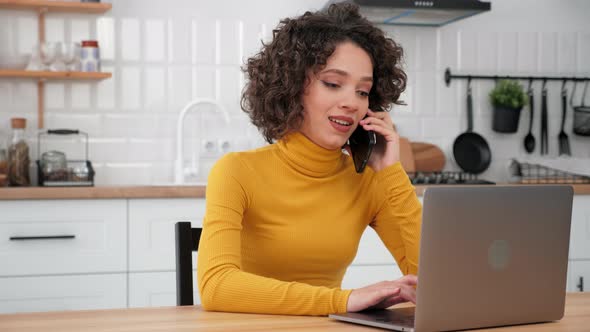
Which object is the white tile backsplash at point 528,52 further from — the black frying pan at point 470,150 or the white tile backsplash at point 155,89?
the white tile backsplash at point 155,89

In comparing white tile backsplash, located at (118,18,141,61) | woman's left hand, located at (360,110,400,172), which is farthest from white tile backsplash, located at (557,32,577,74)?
woman's left hand, located at (360,110,400,172)

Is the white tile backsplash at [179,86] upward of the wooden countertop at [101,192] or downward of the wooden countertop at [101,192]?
upward

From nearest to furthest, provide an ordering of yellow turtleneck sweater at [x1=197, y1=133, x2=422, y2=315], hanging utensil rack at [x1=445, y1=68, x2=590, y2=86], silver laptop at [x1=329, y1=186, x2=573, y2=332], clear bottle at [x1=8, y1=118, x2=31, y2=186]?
1. silver laptop at [x1=329, y1=186, x2=573, y2=332]
2. yellow turtleneck sweater at [x1=197, y1=133, x2=422, y2=315]
3. clear bottle at [x1=8, y1=118, x2=31, y2=186]
4. hanging utensil rack at [x1=445, y1=68, x2=590, y2=86]

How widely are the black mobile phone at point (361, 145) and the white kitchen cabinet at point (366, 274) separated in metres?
1.56

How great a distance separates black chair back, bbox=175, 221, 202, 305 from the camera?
1.75 meters

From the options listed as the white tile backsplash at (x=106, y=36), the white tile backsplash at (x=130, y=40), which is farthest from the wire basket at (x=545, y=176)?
the white tile backsplash at (x=106, y=36)

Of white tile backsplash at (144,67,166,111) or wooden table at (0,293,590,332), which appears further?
white tile backsplash at (144,67,166,111)

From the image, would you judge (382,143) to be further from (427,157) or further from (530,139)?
(530,139)

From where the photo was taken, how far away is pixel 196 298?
3434 mm

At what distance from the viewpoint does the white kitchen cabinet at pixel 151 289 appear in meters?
3.21

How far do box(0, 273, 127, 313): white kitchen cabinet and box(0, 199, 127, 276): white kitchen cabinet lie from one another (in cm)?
3

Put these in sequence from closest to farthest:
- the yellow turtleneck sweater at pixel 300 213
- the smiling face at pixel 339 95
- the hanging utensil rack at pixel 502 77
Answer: the yellow turtleneck sweater at pixel 300 213 < the smiling face at pixel 339 95 < the hanging utensil rack at pixel 502 77

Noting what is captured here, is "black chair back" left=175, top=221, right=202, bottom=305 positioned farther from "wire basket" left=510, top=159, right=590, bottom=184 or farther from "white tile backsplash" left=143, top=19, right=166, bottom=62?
"wire basket" left=510, top=159, right=590, bottom=184

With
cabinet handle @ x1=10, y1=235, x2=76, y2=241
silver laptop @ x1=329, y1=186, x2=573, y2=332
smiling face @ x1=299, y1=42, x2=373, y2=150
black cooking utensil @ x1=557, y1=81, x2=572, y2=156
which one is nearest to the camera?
silver laptop @ x1=329, y1=186, x2=573, y2=332
